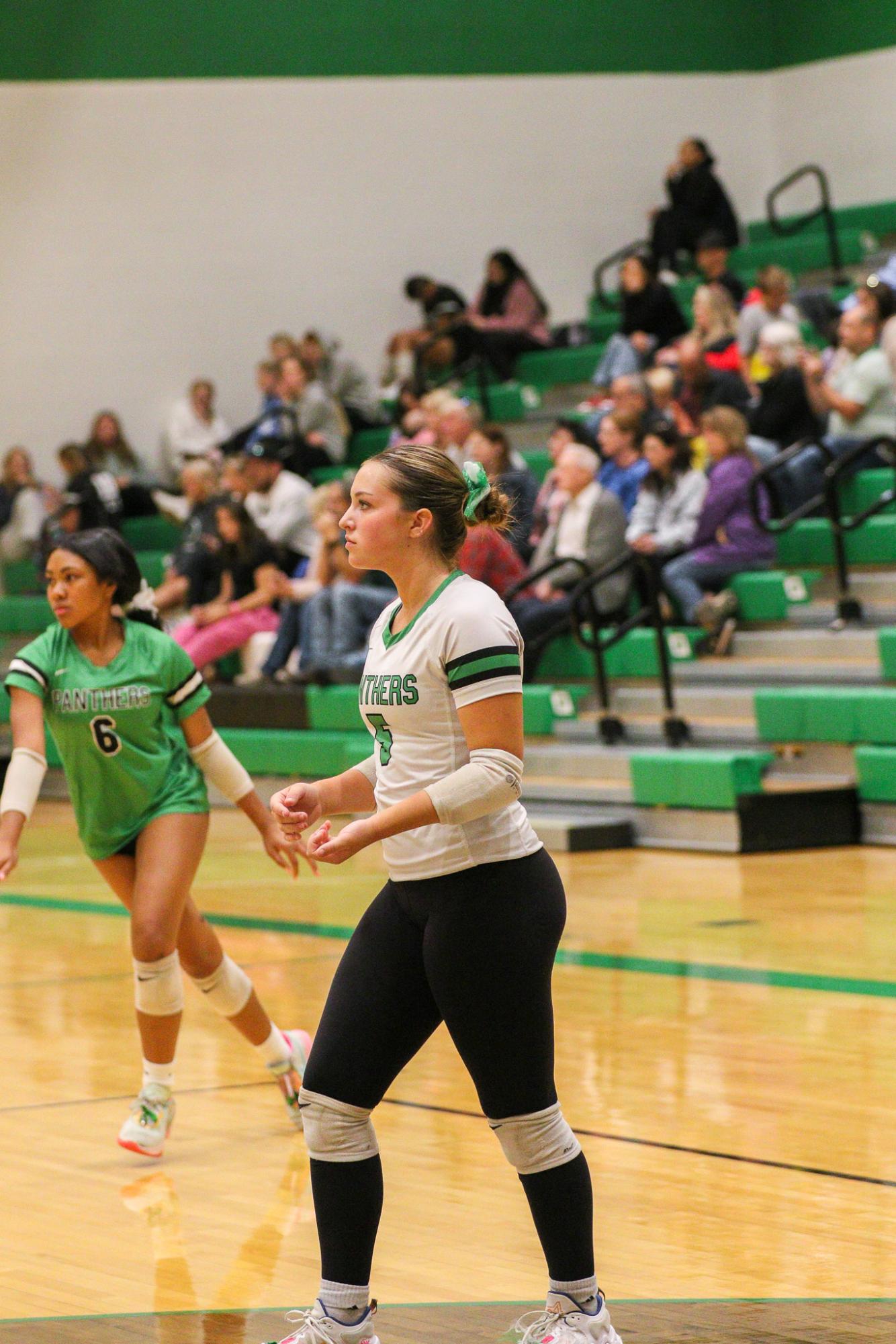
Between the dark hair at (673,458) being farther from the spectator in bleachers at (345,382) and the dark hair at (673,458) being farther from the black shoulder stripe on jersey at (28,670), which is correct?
the black shoulder stripe on jersey at (28,670)

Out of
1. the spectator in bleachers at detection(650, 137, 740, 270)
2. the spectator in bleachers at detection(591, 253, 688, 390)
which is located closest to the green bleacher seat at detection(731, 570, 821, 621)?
the spectator in bleachers at detection(591, 253, 688, 390)

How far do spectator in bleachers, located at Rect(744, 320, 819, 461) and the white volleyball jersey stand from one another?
889cm

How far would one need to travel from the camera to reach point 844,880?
879 cm

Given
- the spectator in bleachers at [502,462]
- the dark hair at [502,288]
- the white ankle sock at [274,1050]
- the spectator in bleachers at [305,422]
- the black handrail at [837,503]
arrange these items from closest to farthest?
the white ankle sock at [274,1050], the black handrail at [837,503], the spectator in bleachers at [502,462], the spectator in bleachers at [305,422], the dark hair at [502,288]

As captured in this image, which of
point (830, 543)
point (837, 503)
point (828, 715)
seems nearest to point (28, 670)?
point (828, 715)

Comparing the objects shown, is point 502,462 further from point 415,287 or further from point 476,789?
point 476,789

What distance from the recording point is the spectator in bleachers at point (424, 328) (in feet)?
53.5

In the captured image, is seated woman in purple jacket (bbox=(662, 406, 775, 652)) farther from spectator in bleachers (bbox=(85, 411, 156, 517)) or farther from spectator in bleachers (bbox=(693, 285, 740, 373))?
spectator in bleachers (bbox=(85, 411, 156, 517))

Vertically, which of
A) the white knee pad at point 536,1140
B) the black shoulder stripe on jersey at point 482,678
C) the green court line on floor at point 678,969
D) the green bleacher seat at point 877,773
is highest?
the black shoulder stripe on jersey at point 482,678

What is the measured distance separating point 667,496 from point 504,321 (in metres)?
5.37

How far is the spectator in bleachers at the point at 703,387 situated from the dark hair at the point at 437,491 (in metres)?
9.40

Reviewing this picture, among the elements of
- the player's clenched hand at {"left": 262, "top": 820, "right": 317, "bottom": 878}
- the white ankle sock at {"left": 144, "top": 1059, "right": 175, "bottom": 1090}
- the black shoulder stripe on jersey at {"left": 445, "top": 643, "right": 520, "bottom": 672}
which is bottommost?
the white ankle sock at {"left": 144, "top": 1059, "right": 175, "bottom": 1090}

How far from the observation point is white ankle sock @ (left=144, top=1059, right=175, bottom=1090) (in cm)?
498

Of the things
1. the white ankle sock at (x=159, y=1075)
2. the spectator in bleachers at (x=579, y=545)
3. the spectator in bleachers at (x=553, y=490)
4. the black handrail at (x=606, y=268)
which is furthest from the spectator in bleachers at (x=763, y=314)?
the white ankle sock at (x=159, y=1075)
